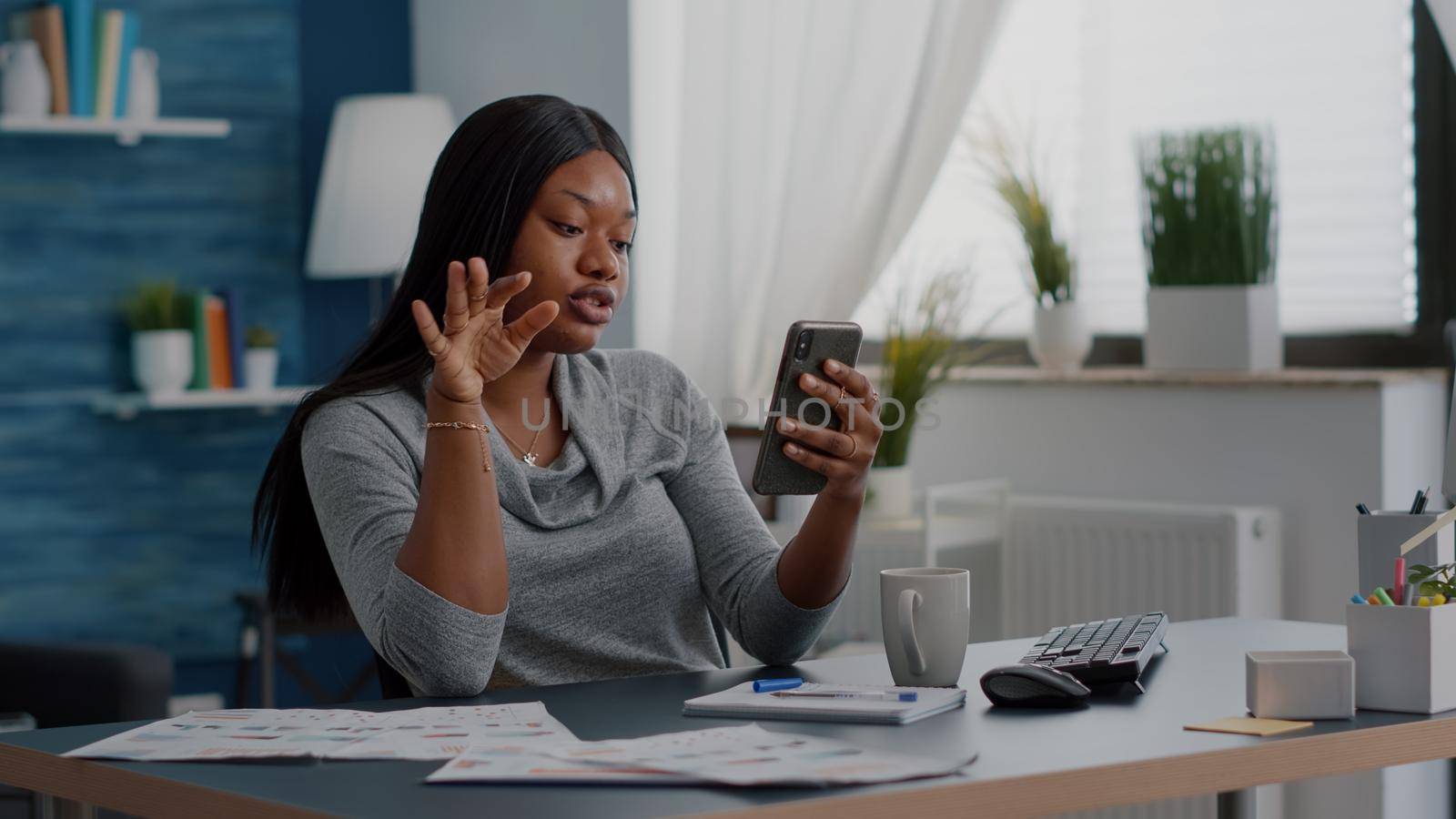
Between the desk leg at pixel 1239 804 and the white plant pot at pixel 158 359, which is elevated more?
the white plant pot at pixel 158 359

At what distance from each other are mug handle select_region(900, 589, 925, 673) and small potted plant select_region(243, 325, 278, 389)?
2699 millimetres

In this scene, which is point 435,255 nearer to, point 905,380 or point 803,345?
point 803,345

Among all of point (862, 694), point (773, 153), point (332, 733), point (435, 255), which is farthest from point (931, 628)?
point (773, 153)

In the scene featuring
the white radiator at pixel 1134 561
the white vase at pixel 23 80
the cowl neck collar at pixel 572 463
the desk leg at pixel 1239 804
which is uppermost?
the white vase at pixel 23 80

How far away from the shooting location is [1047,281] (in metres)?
2.96

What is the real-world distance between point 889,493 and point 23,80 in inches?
80.4

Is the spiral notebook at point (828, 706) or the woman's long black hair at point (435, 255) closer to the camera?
the spiral notebook at point (828, 706)

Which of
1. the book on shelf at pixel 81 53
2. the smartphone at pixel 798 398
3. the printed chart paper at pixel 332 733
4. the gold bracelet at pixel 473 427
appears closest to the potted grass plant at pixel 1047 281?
the smartphone at pixel 798 398

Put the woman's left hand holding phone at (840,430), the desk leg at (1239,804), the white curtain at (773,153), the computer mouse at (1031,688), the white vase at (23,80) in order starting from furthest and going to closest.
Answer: the white vase at (23,80) → the white curtain at (773,153) → the desk leg at (1239,804) → the woman's left hand holding phone at (840,430) → the computer mouse at (1031,688)

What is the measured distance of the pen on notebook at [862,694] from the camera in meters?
1.27

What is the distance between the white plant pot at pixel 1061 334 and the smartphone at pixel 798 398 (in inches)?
59.5


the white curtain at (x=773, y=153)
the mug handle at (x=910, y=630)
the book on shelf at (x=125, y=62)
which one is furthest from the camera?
the book on shelf at (x=125, y=62)

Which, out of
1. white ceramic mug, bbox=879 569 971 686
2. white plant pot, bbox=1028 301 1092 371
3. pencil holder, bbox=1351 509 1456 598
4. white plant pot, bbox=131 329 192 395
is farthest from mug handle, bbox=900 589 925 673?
white plant pot, bbox=131 329 192 395

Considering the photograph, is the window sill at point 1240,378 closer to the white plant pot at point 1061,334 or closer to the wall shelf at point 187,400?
the white plant pot at point 1061,334
